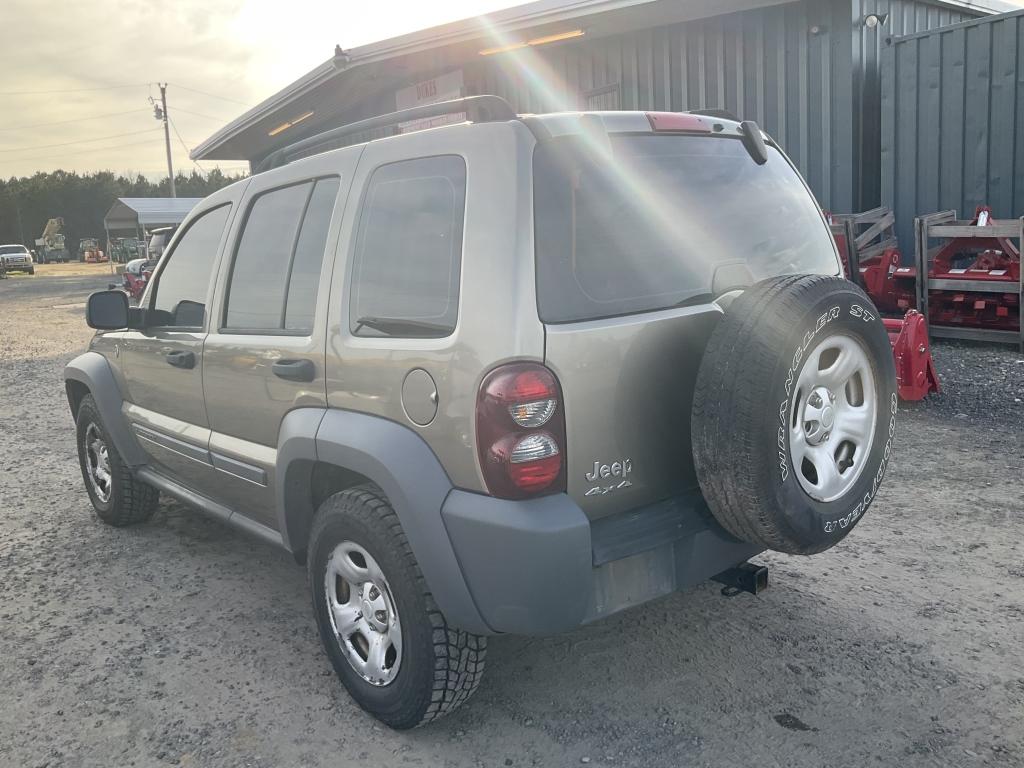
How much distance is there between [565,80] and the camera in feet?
45.1

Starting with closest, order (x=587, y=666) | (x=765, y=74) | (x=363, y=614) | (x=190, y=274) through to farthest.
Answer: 1. (x=363, y=614)
2. (x=587, y=666)
3. (x=190, y=274)
4. (x=765, y=74)

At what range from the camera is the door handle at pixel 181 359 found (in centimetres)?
382

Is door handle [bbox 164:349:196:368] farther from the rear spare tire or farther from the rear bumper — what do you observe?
the rear spare tire

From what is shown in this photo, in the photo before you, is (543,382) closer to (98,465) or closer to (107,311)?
(107,311)

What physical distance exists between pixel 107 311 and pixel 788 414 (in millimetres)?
3182

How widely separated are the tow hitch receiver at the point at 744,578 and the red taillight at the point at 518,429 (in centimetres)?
96

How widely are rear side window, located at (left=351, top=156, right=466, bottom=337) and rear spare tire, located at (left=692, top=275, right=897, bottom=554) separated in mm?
808

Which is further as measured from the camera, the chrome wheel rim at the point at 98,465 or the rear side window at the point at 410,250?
the chrome wheel rim at the point at 98,465

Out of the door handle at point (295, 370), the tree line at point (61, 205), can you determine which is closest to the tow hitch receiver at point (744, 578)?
the door handle at point (295, 370)

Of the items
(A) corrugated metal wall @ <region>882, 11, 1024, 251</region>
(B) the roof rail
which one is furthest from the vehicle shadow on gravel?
(A) corrugated metal wall @ <region>882, 11, 1024, 251</region>

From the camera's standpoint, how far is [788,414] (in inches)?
99.5

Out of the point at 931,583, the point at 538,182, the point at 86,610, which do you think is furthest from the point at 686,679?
the point at 86,610

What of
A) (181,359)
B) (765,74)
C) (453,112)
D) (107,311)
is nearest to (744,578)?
(453,112)

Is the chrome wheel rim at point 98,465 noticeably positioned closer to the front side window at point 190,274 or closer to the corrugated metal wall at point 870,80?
the front side window at point 190,274
